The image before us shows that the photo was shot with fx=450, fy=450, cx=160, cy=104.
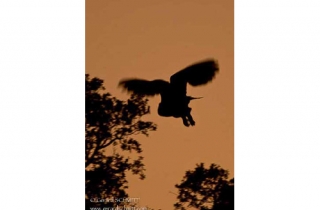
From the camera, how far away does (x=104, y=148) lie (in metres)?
2.88

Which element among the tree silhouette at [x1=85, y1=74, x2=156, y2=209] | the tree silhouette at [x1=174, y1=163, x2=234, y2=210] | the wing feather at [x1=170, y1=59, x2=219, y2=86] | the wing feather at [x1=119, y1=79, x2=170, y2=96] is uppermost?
the wing feather at [x1=170, y1=59, x2=219, y2=86]

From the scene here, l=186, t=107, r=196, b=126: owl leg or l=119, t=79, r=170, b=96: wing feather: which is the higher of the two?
l=119, t=79, r=170, b=96: wing feather

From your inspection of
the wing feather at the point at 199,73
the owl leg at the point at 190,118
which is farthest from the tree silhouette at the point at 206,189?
the wing feather at the point at 199,73

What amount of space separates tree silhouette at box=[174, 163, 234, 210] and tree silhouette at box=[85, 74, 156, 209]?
299mm

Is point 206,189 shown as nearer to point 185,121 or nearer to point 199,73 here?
point 185,121

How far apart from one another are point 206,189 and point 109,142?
70 centimetres

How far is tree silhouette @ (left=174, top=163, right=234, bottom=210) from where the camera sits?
2855 mm

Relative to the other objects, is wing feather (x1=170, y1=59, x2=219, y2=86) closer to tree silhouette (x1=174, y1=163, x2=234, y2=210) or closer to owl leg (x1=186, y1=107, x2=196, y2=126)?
owl leg (x1=186, y1=107, x2=196, y2=126)

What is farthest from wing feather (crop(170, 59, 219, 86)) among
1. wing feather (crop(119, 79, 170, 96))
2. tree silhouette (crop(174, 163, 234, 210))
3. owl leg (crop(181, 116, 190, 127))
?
tree silhouette (crop(174, 163, 234, 210))

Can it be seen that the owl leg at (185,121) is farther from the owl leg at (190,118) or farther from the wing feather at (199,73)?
the wing feather at (199,73)
